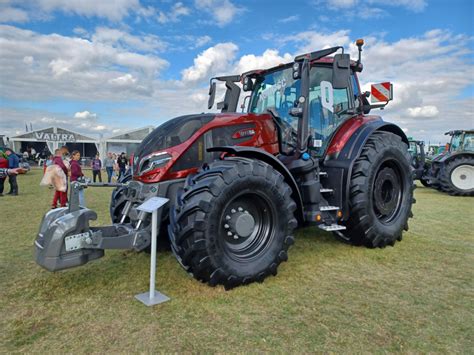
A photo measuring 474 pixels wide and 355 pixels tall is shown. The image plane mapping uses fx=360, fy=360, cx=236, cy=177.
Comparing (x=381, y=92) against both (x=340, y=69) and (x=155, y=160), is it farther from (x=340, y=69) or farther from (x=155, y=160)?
(x=155, y=160)

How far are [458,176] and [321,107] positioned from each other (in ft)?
31.7

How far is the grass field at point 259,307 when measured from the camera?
2.56 m

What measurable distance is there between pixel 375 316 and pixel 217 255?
1.42 meters

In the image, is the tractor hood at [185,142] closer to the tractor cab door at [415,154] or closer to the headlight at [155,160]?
the headlight at [155,160]

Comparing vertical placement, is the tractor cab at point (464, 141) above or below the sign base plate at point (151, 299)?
above

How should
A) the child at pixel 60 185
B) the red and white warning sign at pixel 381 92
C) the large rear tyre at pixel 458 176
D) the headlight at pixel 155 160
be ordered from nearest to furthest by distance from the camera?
1. the headlight at pixel 155 160
2. the red and white warning sign at pixel 381 92
3. the child at pixel 60 185
4. the large rear tyre at pixel 458 176

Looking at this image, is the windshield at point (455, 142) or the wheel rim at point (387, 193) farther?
the windshield at point (455, 142)

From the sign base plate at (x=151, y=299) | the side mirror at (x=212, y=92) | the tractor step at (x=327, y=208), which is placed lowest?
the sign base plate at (x=151, y=299)

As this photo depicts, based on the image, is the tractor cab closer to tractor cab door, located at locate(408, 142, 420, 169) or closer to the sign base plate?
tractor cab door, located at locate(408, 142, 420, 169)

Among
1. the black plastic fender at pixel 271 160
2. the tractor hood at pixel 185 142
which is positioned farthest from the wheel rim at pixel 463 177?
the tractor hood at pixel 185 142

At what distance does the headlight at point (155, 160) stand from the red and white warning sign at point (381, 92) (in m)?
3.46

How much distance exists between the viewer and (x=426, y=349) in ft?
8.27

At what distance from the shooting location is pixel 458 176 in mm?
12086

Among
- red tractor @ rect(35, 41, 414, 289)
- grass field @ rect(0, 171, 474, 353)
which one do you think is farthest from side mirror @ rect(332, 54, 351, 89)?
grass field @ rect(0, 171, 474, 353)
